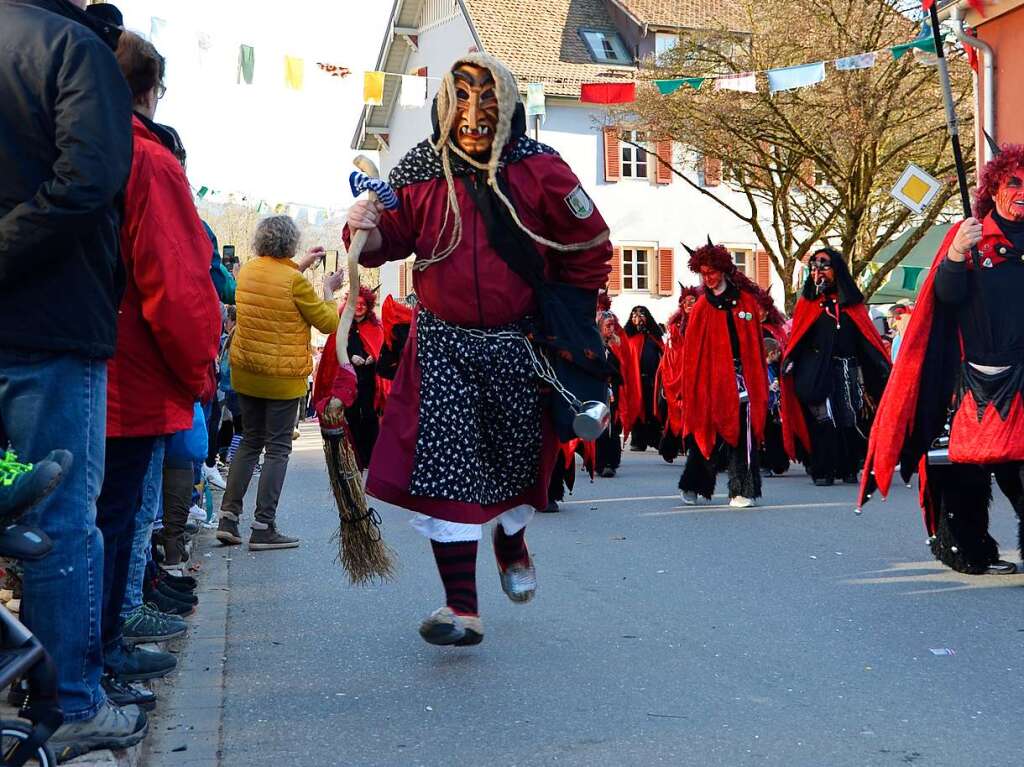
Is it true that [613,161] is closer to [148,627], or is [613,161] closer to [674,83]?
[674,83]

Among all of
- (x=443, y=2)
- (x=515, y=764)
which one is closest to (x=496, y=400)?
(x=515, y=764)

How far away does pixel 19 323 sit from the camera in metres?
3.70

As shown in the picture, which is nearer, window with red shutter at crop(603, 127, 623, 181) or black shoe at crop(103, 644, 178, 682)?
black shoe at crop(103, 644, 178, 682)

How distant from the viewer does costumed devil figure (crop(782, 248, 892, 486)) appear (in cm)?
1370

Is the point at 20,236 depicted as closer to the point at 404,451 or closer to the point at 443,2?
the point at 404,451

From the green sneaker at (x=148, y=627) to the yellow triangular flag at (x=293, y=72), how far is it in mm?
15257

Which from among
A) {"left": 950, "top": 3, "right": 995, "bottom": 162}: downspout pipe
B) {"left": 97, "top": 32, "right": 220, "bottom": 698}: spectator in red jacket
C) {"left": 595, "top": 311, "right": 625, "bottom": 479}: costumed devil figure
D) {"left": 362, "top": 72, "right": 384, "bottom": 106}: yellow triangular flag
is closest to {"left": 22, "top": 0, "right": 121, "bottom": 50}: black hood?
{"left": 97, "top": 32, "right": 220, "bottom": 698}: spectator in red jacket

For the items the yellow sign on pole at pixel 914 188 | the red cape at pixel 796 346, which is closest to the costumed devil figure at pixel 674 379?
the red cape at pixel 796 346

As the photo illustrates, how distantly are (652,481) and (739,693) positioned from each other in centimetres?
935

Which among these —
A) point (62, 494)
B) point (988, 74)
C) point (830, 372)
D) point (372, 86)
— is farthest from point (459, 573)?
point (372, 86)

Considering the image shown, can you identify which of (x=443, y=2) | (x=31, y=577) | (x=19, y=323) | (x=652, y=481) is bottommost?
(x=652, y=481)

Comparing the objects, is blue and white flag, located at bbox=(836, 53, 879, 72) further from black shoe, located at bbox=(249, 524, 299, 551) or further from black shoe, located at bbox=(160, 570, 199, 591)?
black shoe, located at bbox=(160, 570, 199, 591)

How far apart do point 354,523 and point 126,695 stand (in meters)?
1.77

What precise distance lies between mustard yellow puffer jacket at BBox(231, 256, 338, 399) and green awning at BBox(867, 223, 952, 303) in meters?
18.6
